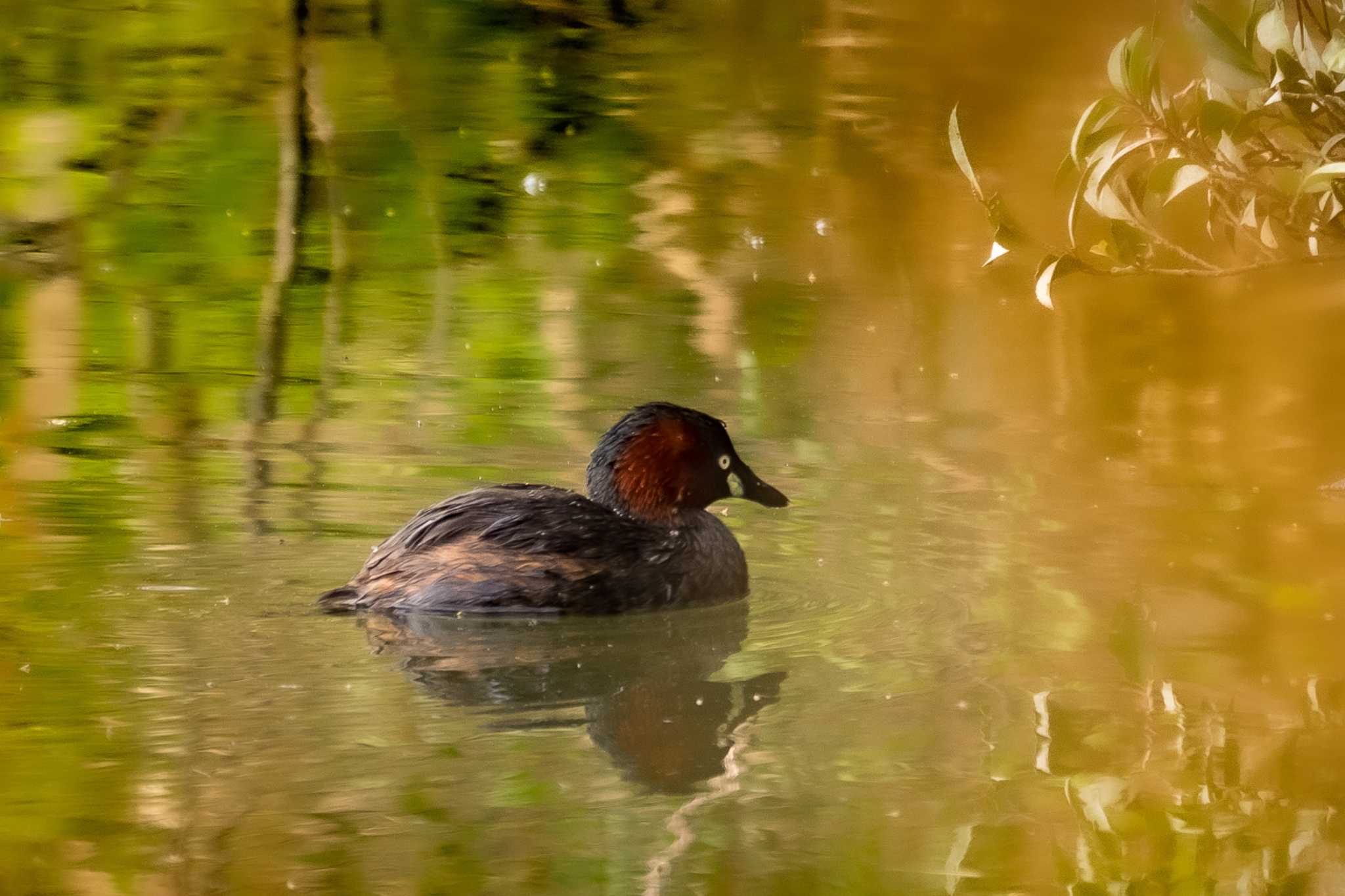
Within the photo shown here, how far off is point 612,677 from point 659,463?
116cm

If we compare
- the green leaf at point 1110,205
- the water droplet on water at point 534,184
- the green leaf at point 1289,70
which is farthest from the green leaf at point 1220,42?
the water droplet on water at point 534,184

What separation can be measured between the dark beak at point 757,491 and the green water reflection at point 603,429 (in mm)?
151

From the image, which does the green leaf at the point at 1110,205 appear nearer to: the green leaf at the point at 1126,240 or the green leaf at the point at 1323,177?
the green leaf at the point at 1126,240

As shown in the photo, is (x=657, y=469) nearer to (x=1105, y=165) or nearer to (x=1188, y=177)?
(x=1105, y=165)

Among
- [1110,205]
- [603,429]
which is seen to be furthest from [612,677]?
[603,429]

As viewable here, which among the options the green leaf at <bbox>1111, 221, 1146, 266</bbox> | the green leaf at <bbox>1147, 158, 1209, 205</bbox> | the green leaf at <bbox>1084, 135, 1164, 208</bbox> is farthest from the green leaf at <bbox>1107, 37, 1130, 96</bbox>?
the green leaf at <bbox>1111, 221, 1146, 266</bbox>

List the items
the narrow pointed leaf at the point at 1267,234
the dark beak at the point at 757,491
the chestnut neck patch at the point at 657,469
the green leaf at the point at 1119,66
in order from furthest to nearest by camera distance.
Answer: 1. the dark beak at the point at 757,491
2. the chestnut neck patch at the point at 657,469
3. the narrow pointed leaf at the point at 1267,234
4. the green leaf at the point at 1119,66

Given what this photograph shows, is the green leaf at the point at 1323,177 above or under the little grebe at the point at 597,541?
above

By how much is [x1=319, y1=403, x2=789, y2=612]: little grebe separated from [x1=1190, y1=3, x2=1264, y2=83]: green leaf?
1.82m

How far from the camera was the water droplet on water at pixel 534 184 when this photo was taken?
436 inches

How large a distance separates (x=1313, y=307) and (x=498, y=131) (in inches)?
199

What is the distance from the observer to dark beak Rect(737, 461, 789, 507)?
5.84 meters

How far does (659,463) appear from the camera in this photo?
5730mm

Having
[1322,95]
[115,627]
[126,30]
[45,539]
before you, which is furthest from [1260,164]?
[126,30]
